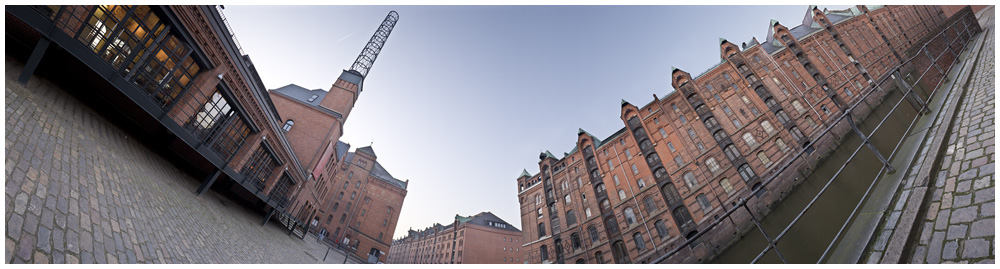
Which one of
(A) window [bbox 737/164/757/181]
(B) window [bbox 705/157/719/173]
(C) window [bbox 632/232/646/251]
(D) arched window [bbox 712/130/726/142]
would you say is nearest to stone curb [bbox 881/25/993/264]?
(A) window [bbox 737/164/757/181]

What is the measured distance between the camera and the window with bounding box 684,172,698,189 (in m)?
25.0

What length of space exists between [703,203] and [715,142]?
541cm

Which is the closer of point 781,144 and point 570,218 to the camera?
point 781,144

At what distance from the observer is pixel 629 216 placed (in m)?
28.7

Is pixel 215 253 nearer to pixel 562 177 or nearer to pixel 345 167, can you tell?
pixel 562 177

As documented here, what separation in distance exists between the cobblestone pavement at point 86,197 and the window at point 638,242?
2654 cm

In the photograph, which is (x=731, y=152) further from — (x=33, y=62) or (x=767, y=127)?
(x=33, y=62)

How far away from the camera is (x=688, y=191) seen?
2492 centimetres

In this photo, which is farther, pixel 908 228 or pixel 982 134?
pixel 982 134

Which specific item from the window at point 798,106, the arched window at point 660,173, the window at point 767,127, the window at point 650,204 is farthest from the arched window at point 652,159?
the window at point 798,106

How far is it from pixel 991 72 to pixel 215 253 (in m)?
24.1

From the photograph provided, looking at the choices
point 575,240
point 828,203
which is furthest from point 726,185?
point 575,240

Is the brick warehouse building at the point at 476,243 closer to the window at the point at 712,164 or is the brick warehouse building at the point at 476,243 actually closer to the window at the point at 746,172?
the window at the point at 712,164

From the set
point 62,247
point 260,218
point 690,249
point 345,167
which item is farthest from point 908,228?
point 345,167
